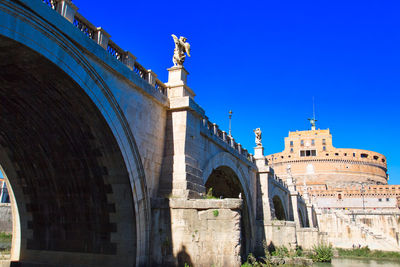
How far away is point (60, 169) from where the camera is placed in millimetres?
11695

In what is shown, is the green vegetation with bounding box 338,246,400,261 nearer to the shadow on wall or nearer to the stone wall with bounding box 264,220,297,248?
the stone wall with bounding box 264,220,297,248

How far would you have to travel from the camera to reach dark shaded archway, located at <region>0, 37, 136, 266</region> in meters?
9.12

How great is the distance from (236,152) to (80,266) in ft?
38.1

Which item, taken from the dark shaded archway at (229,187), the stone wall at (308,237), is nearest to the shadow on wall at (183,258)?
the dark shaded archway at (229,187)

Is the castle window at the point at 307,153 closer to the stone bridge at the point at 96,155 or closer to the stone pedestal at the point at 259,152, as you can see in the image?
the stone pedestal at the point at 259,152

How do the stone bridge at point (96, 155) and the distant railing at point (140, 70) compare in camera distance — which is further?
the distant railing at point (140, 70)

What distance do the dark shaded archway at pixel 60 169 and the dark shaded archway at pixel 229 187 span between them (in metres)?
8.81

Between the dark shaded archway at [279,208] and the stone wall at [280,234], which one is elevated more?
the dark shaded archway at [279,208]

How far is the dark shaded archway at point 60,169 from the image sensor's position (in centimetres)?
912

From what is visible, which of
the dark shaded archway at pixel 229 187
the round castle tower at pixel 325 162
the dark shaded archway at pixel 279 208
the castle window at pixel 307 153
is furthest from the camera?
the castle window at pixel 307 153

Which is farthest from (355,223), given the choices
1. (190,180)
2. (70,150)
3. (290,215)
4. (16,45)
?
(16,45)

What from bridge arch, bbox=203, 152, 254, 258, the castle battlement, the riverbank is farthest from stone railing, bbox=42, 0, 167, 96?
the castle battlement

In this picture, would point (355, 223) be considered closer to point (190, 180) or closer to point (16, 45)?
point (190, 180)

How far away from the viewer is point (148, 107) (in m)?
12.0
